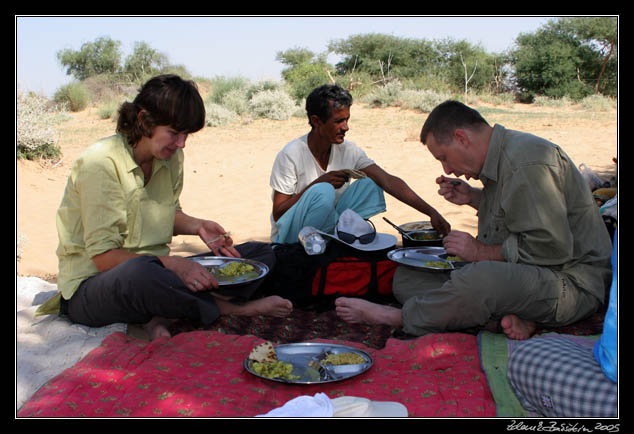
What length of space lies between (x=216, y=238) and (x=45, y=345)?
124cm

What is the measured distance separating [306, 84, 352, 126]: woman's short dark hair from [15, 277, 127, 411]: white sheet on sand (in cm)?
231

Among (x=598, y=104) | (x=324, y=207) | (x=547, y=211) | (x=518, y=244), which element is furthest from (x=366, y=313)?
(x=598, y=104)

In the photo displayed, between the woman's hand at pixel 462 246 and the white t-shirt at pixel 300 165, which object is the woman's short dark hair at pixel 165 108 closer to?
the white t-shirt at pixel 300 165

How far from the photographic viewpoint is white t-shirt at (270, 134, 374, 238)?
4781mm

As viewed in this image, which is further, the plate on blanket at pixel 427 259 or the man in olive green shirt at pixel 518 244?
the plate on blanket at pixel 427 259

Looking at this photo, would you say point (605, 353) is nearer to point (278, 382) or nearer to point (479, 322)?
point (479, 322)

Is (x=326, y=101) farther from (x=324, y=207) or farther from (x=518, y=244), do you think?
(x=518, y=244)

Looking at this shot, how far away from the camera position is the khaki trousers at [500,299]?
3121mm

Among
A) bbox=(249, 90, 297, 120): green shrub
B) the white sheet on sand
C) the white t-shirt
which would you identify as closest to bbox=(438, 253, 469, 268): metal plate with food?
the white t-shirt

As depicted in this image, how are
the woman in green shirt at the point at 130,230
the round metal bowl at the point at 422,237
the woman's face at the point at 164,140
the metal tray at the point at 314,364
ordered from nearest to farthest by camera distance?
the metal tray at the point at 314,364, the woman in green shirt at the point at 130,230, the woman's face at the point at 164,140, the round metal bowl at the point at 422,237

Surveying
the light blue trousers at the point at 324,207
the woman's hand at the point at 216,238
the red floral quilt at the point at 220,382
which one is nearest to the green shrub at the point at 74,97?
the light blue trousers at the point at 324,207

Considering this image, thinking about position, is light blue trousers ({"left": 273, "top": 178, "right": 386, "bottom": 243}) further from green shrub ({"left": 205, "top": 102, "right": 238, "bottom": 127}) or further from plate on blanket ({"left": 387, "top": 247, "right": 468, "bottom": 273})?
green shrub ({"left": 205, "top": 102, "right": 238, "bottom": 127})

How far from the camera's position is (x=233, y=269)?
3742mm

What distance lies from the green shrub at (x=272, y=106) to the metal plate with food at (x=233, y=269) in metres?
13.1
